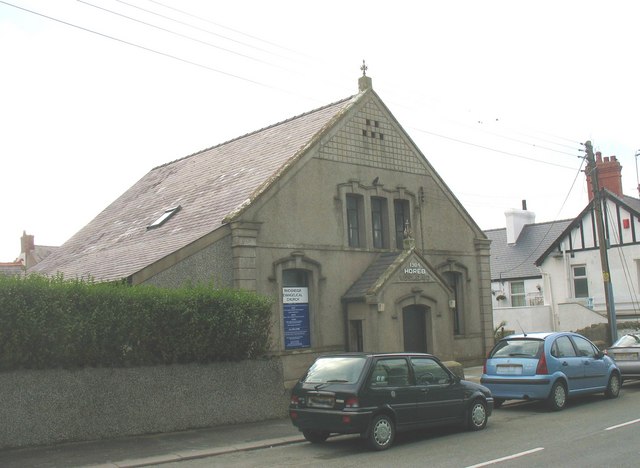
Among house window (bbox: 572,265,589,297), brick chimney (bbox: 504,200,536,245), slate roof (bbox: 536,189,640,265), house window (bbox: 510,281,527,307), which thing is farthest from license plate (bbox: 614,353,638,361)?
brick chimney (bbox: 504,200,536,245)

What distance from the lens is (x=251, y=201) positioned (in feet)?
59.9

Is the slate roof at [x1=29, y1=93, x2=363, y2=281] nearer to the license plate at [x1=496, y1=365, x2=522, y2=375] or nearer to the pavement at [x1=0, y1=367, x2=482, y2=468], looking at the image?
the pavement at [x1=0, y1=367, x2=482, y2=468]

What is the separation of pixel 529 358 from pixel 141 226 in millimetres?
13231

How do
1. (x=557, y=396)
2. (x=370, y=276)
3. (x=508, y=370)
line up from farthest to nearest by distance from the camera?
1. (x=370, y=276)
2. (x=508, y=370)
3. (x=557, y=396)

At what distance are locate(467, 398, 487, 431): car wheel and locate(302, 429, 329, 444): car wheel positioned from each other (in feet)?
8.81

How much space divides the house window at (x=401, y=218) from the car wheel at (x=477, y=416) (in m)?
10.4

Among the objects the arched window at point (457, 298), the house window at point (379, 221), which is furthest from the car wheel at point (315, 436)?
the arched window at point (457, 298)

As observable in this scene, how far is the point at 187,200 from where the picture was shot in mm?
22547

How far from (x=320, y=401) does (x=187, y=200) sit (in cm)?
1268

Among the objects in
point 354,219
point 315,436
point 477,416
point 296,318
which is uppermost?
point 354,219

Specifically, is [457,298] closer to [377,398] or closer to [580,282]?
[377,398]

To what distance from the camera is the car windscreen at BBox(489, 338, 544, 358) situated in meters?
15.1

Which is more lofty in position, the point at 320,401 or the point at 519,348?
the point at 519,348

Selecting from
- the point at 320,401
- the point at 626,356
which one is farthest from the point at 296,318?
the point at 626,356
